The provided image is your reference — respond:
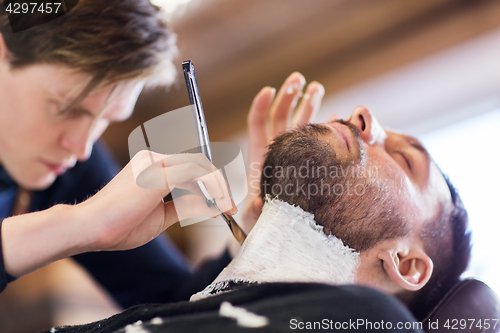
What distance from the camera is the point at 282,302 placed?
486 mm

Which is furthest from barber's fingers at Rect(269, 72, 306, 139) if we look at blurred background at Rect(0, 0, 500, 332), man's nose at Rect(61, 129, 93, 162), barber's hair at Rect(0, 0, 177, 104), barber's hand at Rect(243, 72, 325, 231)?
man's nose at Rect(61, 129, 93, 162)

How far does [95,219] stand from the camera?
52cm

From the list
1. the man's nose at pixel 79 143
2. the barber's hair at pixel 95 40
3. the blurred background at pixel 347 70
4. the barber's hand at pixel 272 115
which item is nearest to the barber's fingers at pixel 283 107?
the barber's hand at pixel 272 115

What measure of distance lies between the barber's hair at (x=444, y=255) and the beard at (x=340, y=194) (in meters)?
0.12

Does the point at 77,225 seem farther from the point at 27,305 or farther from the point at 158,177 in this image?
the point at 27,305

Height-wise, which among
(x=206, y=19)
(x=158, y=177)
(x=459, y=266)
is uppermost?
(x=206, y=19)

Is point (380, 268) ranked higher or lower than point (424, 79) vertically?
lower

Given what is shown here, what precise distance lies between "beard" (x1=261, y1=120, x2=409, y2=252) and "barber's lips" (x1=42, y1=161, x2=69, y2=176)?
54cm

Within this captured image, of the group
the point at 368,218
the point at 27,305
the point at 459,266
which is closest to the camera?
the point at 368,218

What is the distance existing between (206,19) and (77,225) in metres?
0.86

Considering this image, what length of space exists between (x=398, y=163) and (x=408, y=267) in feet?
0.72

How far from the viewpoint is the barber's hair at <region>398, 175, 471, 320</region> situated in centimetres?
72

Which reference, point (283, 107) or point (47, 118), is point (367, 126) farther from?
point (47, 118)

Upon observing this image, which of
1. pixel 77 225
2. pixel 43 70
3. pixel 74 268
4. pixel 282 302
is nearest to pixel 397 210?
pixel 282 302
